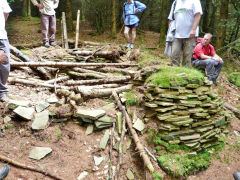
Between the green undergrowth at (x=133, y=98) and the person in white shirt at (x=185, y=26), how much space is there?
162 centimetres

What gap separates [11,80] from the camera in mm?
4840

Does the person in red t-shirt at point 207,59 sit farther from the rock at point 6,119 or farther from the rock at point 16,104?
the rock at point 6,119

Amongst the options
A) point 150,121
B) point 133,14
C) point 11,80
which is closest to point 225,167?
point 150,121

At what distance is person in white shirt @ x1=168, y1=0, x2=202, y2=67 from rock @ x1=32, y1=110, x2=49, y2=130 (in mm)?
3653

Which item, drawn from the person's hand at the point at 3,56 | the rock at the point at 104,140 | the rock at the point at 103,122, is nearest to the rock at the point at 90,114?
the rock at the point at 103,122

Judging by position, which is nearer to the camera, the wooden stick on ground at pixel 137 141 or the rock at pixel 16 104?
the wooden stick on ground at pixel 137 141

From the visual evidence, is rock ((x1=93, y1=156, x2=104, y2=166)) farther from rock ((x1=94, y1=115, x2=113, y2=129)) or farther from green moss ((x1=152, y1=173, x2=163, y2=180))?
green moss ((x1=152, y1=173, x2=163, y2=180))

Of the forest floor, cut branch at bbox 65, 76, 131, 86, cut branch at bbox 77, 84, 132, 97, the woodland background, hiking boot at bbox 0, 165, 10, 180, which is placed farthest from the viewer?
the woodland background

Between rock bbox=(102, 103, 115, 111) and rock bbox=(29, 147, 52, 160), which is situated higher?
rock bbox=(102, 103, 115, 111)

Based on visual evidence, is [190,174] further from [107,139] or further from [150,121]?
[107,139]

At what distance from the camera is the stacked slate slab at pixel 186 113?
3.84 metres

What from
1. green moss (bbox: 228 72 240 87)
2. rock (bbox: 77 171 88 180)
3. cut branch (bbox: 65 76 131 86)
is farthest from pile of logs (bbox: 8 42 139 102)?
green moss (bbox: 228 72 240 87)

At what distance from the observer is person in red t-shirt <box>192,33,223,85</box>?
5.57 meters

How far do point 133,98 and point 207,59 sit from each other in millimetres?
2743
